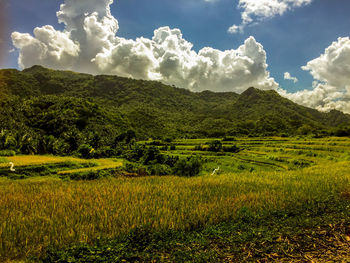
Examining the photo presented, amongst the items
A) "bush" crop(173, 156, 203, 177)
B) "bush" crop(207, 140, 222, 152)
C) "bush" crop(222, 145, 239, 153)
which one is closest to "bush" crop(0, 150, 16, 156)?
"bush" crop(173, 156, 203, 177)

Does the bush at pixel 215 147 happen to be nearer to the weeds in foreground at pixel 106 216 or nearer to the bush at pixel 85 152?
the bush at pixel 85 152

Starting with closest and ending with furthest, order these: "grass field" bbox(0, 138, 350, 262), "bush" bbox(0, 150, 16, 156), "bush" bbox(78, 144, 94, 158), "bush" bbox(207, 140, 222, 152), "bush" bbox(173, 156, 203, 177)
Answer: "grass field" bbox(0, 138, 350, 262), "bush" bbox(173, 156, 203, 177), "bush" bbox(0, 150, 16, 156), "bush" bbox(78, 144, 94, 158), "bush" bbox(207, 140, 222, 152)

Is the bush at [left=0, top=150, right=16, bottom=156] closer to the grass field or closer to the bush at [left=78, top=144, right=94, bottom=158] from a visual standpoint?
the bush at [left=78, top=144, right=94, bottom=158]

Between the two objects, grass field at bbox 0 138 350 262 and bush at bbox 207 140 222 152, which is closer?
grass field at bbox 0 138 350 262

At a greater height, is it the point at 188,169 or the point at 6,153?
the point at 6,153

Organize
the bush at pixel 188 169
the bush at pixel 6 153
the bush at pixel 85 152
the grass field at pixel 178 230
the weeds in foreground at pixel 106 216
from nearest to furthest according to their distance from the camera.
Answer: the grass field at pixel 178 230 < the weeds in foreground at pixel 106 216 < the bush at pixel 188 169 < the bush at pixel 6 153 < the bush at pixel 85 152

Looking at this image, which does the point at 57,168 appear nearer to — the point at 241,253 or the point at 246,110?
the point at 241,253

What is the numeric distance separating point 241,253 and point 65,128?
2729 inches

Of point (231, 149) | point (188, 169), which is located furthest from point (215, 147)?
point (188, 169)

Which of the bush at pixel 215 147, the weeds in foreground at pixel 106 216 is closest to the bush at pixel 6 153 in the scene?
the weeds in foreground at pixel 106 216

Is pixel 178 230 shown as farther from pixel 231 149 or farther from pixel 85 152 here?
pixel 231 149

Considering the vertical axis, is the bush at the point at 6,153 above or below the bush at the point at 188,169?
above

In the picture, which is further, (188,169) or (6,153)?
(6,153)

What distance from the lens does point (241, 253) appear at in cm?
365
